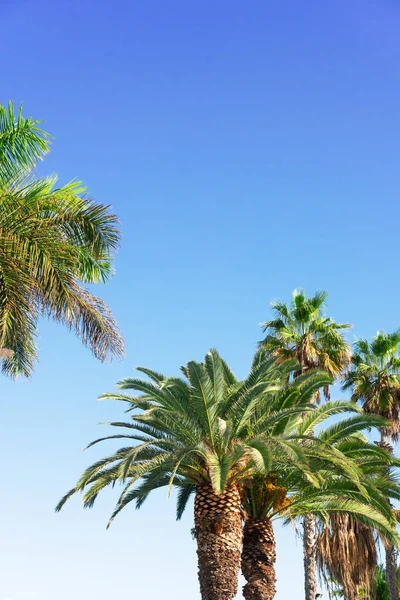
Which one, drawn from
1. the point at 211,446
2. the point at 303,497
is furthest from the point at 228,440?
the point at 303,497

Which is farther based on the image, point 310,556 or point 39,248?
point 310,556

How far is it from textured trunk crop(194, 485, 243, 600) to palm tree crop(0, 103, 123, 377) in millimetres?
5260

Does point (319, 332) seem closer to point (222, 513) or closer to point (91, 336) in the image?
point (222, 513)

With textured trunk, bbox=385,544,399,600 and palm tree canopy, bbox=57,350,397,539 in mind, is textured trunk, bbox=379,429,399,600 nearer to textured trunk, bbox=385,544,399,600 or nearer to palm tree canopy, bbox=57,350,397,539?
textured trunk, bbox=385,544,399,600

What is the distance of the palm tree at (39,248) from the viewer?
714 inches

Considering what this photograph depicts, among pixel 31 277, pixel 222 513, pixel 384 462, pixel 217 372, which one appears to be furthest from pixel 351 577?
pixel 31 277

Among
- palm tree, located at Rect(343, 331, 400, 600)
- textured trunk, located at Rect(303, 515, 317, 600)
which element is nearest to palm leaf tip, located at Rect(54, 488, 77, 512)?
textured trunk, located at Rect(303, 515, 317, 600)

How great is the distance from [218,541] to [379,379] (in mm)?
16287

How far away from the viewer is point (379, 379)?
3491 centimetres

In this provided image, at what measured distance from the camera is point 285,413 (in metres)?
20.5

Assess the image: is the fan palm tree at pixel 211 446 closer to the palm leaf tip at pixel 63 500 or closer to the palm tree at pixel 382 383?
the palm leaf tip at pixel 63 500

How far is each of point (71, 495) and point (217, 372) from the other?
564 centimetres

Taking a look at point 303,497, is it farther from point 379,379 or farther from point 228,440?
point 379,379

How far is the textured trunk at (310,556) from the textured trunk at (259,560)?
5025 millimetres
